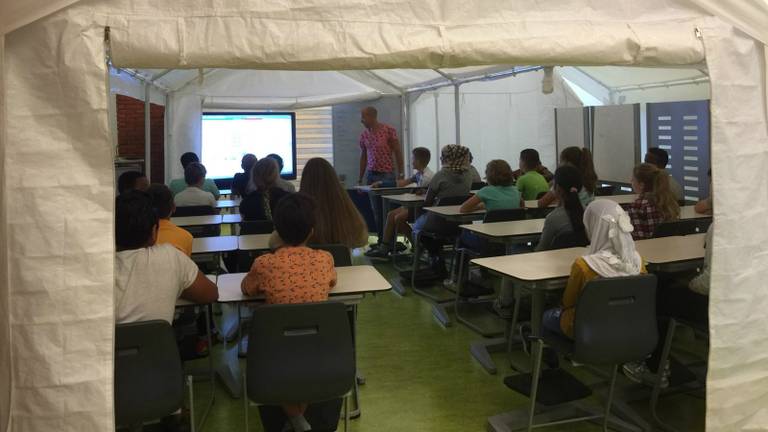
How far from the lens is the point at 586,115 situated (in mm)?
8867

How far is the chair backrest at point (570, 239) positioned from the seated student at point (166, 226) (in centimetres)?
206

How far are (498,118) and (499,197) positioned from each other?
168 inches

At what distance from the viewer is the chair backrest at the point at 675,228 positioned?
418 cm

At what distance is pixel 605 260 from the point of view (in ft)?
9.83

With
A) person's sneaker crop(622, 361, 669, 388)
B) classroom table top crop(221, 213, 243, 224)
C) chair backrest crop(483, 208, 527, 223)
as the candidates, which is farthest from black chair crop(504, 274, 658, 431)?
classroom table top crop(221, 213, 243, 224)

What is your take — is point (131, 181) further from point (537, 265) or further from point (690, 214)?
point (690, 214)

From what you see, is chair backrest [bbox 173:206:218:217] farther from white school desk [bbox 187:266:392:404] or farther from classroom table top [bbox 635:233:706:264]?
classroom table top [bbox 635:233:706:264]

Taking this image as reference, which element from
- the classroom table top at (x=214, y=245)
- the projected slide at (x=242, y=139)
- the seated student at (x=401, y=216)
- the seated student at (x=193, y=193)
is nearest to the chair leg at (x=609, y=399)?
the classroom table top at (x=214, y=245)

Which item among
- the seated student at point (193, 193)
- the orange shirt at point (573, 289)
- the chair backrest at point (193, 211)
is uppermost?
the seated student at point (193, 193)

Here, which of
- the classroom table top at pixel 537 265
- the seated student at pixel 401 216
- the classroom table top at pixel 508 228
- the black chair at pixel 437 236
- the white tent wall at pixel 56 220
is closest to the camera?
the white tent wall at pixel 56 220

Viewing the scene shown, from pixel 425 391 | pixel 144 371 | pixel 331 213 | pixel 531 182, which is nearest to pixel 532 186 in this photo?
pixel 531 182

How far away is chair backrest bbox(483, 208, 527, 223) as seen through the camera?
4.85 m

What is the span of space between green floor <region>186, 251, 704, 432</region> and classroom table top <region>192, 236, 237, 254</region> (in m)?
0.79

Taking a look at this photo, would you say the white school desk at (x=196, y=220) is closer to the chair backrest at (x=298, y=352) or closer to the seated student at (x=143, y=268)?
the seated student at (x=143, y=268)
